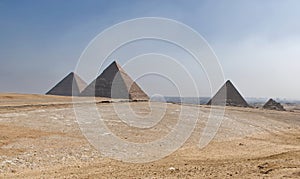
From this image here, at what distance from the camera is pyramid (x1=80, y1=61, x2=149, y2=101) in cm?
5659

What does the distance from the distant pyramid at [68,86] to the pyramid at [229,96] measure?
3068 cm

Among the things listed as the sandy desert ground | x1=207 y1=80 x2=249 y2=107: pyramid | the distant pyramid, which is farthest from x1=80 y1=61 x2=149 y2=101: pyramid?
the sandy desert ground

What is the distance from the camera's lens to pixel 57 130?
17.0m

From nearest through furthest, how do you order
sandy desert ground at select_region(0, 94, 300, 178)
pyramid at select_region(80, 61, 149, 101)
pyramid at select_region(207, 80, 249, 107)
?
sandy desert ground at select_region(0, 94, 300, 178), pyramid at select_region(207, 80, 249, 107), pyramid at select_region(80, 61, 149, 101)

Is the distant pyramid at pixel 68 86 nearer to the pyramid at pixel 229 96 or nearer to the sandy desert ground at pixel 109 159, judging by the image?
the pyramid at pixel 229 96

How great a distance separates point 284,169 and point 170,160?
4.16m

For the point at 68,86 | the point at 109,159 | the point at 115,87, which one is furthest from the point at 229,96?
the point at 109,159

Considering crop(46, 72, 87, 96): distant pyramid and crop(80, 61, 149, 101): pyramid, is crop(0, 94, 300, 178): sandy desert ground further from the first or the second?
crop(46, 72, 87, 96): distant pyramid

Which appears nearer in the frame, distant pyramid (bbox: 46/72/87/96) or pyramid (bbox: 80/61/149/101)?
pyramid (bbox: 80/61/149/101)

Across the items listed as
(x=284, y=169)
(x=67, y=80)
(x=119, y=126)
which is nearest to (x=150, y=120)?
(x=119, y=126)

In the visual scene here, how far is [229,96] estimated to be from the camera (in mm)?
58812

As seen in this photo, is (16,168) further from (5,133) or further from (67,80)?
(67,80)

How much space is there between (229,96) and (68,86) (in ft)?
118

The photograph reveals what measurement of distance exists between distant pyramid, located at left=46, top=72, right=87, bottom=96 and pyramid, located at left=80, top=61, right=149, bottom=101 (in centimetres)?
831
